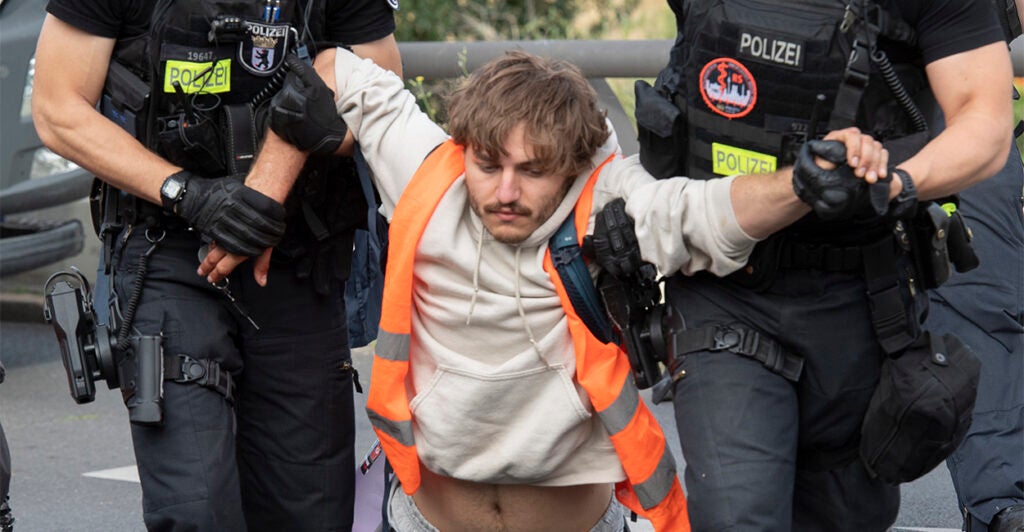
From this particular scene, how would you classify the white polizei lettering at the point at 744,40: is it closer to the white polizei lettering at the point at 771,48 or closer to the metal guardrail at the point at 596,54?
the white polizei lettering at the point at 771,48

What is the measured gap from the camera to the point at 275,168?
4113 millimetres

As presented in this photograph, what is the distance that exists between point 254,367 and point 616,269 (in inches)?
49.1

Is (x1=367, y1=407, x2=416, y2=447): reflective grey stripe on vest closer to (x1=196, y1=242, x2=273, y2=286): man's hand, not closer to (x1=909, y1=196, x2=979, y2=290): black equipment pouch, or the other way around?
(x1=196, y1=242, x2=273, y2=286): man's hand

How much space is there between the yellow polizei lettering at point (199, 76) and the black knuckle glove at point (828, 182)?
1.61 meters

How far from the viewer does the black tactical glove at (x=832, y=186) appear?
3.34m

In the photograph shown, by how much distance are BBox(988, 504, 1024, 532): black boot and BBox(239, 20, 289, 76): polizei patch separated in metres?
Result: 2.35

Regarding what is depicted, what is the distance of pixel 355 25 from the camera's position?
443 centimetres

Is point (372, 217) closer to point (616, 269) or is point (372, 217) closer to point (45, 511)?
point (616, 269)

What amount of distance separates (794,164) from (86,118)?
1.86 metres

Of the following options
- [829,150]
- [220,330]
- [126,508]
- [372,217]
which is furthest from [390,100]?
[126,508]

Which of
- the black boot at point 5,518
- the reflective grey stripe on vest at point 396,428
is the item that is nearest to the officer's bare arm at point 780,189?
the reflective grey stripe on vest at point 396,428

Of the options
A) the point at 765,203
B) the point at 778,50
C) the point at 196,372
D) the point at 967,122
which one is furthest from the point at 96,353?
the point at 967,122

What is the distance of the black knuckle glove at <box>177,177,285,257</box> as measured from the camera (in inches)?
159

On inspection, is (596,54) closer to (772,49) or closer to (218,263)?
(218,263)
